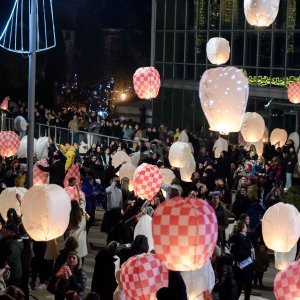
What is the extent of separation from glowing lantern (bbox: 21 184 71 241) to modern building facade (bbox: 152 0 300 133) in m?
21.5

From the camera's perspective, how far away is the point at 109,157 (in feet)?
79.9

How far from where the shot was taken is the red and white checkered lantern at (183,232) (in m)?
8.28

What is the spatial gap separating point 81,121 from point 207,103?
1914 centimetres

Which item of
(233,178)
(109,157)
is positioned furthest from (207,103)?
(109,157)

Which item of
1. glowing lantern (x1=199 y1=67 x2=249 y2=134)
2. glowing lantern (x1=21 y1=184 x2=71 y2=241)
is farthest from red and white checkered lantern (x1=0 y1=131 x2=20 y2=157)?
glowing lantern (x1=21 y1=184 x2=71 y2=241)

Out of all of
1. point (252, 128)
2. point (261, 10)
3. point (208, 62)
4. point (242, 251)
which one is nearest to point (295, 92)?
point (252, 128)

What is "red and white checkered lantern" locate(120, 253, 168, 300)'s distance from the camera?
927 cm

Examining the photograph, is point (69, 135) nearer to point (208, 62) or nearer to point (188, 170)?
point (208, 62)

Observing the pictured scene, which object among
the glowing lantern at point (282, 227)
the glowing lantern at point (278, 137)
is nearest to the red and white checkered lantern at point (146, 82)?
the glowing lantern at point (278, 137)

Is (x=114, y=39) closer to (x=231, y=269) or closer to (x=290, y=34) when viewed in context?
(x=290, y=34)

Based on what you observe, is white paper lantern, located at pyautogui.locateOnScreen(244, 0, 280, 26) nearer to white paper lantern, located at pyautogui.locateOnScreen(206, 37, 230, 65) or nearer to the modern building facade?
white paper lantern, located at pyautogui.locateOnScreen(206, 37, 230, 65)

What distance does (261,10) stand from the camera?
767 inches

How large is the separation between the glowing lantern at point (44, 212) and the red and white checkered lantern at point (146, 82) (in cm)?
1066

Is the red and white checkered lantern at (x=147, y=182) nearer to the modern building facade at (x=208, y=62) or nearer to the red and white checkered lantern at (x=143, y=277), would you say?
the red and white checkered lantern at (x=143, y=277)
